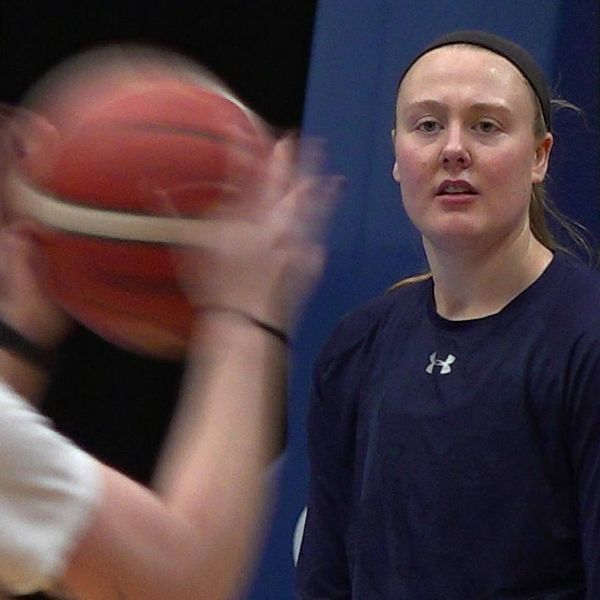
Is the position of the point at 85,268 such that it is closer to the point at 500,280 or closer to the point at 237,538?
the point at 237,538

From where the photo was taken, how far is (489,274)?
204 centimetres

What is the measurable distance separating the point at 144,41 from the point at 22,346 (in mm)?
2831

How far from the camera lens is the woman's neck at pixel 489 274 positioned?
2.03 meters

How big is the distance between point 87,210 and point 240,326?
0.21 meters

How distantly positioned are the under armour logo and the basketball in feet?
2.53

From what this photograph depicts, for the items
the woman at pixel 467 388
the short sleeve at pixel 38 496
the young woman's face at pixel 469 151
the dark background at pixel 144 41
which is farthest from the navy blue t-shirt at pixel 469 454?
the dark background at pixel 144 41

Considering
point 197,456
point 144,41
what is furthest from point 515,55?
point 144,41

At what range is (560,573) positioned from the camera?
1.89 metres

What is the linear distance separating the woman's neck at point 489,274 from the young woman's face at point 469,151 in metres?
0.02

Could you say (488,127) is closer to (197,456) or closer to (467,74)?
(467,74)

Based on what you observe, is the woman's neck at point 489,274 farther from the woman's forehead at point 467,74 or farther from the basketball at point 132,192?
the basketball at point 132,192

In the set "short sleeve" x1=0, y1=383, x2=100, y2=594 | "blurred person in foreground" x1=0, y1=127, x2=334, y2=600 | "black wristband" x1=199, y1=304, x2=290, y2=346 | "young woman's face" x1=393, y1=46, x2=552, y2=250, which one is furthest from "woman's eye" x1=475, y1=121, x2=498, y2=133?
"short sleeve" x1=0, y1=383, x2=100, y2=594

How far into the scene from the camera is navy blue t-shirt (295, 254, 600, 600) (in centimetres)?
189

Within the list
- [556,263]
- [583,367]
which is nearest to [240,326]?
[583,367]
